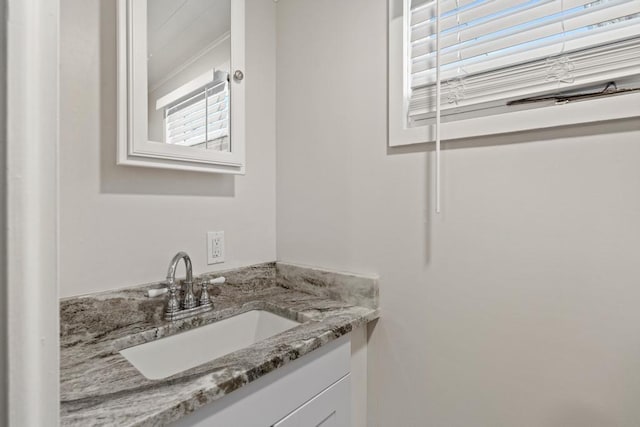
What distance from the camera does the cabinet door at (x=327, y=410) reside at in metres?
0.89

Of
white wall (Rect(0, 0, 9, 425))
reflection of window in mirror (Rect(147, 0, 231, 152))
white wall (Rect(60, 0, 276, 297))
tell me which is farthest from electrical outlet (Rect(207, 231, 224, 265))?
white wall (Rect(0, 0, 9, 425))

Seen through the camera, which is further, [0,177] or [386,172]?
[386,172]

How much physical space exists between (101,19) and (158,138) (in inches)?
14.4

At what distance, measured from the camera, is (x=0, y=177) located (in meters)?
0.29

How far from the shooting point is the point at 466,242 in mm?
1000

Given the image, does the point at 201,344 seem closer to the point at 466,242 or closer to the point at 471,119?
the point at 466,242

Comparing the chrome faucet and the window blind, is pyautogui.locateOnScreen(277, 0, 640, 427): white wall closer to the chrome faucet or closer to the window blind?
the window blind

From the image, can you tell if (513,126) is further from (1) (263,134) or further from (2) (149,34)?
(2) (149,34)

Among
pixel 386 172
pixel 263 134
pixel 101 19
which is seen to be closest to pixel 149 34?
pixel 101 19

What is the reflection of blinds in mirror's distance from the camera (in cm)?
109

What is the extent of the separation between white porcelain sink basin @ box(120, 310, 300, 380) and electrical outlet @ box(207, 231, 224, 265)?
23 cm

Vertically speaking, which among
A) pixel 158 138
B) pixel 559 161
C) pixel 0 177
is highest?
pixel 158 138

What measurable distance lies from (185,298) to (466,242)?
0.91 meters

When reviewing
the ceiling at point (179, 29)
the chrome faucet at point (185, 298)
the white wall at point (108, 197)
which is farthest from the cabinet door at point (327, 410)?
the ceiling at point (179, 29)
